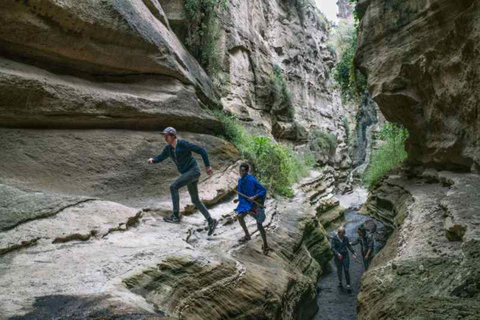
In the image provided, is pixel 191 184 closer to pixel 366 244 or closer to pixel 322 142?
pixel 366 244

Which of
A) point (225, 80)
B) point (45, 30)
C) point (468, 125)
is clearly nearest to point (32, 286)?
point (45, 30)

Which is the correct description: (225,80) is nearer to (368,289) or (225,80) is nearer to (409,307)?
(368,289)

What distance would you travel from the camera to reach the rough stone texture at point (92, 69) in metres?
6.21

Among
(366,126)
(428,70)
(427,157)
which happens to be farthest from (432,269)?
(366,126)

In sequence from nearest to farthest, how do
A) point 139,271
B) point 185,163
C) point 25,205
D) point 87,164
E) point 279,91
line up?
point 139,271 < point 25,205 < point 185,163 < point 87,164 < point 279,91

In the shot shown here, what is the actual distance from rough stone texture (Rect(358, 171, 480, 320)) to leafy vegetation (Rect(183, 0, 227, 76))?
8.83 meters

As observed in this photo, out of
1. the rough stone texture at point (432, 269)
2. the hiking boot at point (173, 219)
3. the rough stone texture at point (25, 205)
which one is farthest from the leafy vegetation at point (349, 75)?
the rough stone texture at point (25, 205)

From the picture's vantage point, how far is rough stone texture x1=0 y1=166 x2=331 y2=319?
2.92m

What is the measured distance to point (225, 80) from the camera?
14.6 metres

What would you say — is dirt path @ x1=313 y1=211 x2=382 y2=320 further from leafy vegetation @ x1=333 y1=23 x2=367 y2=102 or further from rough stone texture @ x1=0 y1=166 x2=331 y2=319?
leafy vegetation @ x1=333 y1=23 x2=367 y2=102

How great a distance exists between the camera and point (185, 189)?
805 cm

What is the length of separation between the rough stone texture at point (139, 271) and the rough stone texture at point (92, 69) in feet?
8.63

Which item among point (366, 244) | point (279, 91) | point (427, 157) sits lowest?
point (366, 244)

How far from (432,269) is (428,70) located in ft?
20.1
